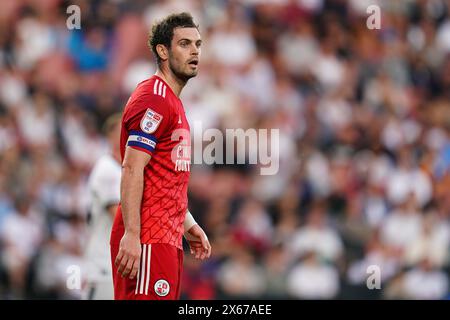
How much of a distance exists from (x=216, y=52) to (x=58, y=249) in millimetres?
3307

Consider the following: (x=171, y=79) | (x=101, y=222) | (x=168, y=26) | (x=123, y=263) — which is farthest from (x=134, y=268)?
(x=101, y=222)

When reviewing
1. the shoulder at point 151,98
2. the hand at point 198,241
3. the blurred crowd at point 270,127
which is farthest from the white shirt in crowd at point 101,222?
the blurred crowd at point 270,127

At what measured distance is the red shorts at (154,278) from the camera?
5.20 metres

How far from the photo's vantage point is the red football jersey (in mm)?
5223

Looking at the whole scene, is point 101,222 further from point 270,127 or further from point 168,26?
point 270,127

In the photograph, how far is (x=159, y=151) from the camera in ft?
17.4

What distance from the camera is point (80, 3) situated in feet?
42.4

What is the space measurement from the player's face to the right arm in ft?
1.81

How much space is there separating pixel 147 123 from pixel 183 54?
1.61 ft

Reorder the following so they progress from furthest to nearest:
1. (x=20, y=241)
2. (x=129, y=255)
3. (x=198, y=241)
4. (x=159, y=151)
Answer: (x=20, y=241) < (x=198, y=241) < (x=159, y=151) < (x=129, y=255)

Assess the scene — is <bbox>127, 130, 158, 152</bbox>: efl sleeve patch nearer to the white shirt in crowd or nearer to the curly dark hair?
the curly dark hair

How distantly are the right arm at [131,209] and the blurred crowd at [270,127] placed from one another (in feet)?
17.1

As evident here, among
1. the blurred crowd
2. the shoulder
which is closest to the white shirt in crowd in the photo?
the shoulder

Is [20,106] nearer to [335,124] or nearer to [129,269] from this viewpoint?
[335,124]
